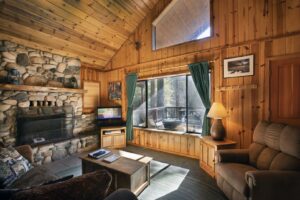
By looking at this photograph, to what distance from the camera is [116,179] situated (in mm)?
2211

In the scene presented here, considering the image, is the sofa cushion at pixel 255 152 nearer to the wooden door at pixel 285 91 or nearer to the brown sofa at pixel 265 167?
the brown sofa at pixel 265 167

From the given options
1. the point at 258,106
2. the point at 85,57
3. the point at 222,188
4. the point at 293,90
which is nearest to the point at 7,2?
the point at 85,57

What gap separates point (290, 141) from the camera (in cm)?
184

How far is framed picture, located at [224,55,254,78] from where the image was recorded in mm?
2988

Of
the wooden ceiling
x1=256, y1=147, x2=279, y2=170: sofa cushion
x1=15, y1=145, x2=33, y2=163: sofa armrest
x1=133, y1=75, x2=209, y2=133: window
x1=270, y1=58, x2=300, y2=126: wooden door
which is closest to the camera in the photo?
x1=256, y1=147, x2=279, y2=170: sofa cushion

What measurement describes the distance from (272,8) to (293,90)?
Answer: 1.54m

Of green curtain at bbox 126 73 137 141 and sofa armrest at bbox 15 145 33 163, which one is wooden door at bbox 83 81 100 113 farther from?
sofa armrest at bbox 15 145 33 163

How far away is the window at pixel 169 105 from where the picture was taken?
12.7 feet

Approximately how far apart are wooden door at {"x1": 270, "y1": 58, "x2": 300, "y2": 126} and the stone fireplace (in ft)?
14.4

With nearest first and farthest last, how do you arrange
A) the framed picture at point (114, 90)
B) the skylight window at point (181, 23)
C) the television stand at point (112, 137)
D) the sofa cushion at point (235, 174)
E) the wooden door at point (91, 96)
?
the sofa cushion at point (235, 174), the skylight window at point (181, 23), the television stand at point (112, 137), the wooden door at point (91, 96), the framed picture at point (114, 90)

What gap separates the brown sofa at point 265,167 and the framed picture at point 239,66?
1.12 metres

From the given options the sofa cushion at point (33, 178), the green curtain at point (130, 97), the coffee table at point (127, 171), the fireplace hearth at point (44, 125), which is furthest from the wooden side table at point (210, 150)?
the fireplace hearth at point (44, 125)

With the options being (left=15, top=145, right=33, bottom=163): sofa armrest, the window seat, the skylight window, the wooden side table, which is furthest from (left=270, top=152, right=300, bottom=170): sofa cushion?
(left=15, top=145, right=33, bottom=163): sofa armrest

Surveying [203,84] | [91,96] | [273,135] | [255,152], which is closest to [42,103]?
[91,96]
